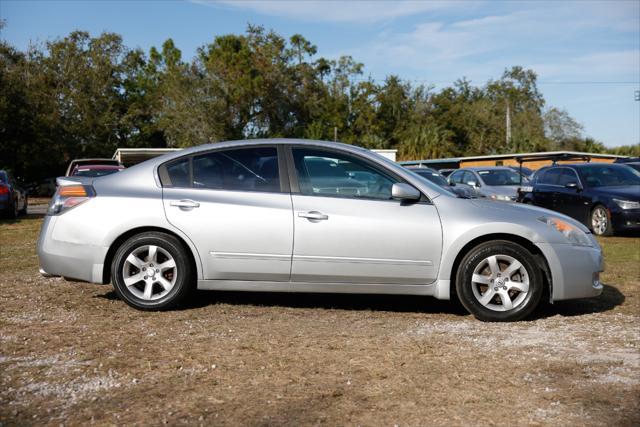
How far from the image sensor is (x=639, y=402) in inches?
149

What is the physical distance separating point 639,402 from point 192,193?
3.85 metres

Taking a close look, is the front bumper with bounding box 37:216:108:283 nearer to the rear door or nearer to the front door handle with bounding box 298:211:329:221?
the rear door

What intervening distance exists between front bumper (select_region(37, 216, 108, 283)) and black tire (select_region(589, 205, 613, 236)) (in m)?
10.8

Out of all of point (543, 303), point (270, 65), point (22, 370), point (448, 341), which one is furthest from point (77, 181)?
point (270, 65)

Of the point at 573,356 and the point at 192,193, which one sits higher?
the point at 192,193

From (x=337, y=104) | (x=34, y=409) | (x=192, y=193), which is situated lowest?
(x=34, y=409)

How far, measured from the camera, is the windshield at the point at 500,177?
19.4m

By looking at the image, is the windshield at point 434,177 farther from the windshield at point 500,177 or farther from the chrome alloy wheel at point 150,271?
the chrome alloy wheel at point 150,271

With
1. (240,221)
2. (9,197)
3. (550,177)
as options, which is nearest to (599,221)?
(550,177)

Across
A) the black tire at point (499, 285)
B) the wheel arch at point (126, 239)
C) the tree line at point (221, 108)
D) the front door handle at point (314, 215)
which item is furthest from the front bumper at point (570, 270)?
the tree line at point (221, 108)

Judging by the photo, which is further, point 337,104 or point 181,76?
point 337,104

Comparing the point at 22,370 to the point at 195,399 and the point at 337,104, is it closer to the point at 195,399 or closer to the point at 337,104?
the point at 195,399

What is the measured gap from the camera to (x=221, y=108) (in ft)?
179

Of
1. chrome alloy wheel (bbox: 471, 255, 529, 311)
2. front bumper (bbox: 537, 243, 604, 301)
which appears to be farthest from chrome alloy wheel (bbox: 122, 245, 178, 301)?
front bumper (bbox: 537, 243, 604, 301)
